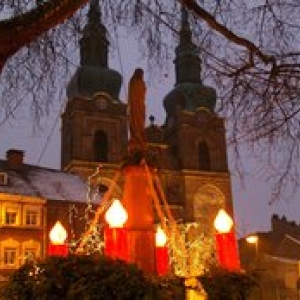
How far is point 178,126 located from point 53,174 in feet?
88.3

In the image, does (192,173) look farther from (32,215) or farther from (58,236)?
(58,236)

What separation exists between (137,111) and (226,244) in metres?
1.46

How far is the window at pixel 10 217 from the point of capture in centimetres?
3091

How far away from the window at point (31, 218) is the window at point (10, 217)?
26.4 inches

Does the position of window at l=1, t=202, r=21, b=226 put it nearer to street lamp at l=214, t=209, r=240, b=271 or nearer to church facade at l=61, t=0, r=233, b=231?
church facade at l=61, t=0, r=233, b=231

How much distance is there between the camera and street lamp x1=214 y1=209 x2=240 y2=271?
445cm

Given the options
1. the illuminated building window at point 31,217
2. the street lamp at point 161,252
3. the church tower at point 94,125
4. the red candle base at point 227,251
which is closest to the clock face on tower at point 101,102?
the church tower at point 94,125

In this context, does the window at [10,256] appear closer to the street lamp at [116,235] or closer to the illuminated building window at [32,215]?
the illuminated building window at [32,215]

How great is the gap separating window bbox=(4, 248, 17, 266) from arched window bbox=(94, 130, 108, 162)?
24860 mm

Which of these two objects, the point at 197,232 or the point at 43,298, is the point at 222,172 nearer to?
the point at 197,232

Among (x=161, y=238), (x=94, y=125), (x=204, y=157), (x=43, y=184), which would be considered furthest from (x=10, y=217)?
(x=204, y=157)

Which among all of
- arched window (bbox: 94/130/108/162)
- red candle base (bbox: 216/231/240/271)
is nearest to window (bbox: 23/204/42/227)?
arched window (bbox: 94/130/108/162)

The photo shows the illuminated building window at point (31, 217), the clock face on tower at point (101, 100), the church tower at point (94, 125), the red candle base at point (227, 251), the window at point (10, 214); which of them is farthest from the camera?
the clock face on tower at point (101, 100)

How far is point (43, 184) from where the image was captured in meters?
34.1
